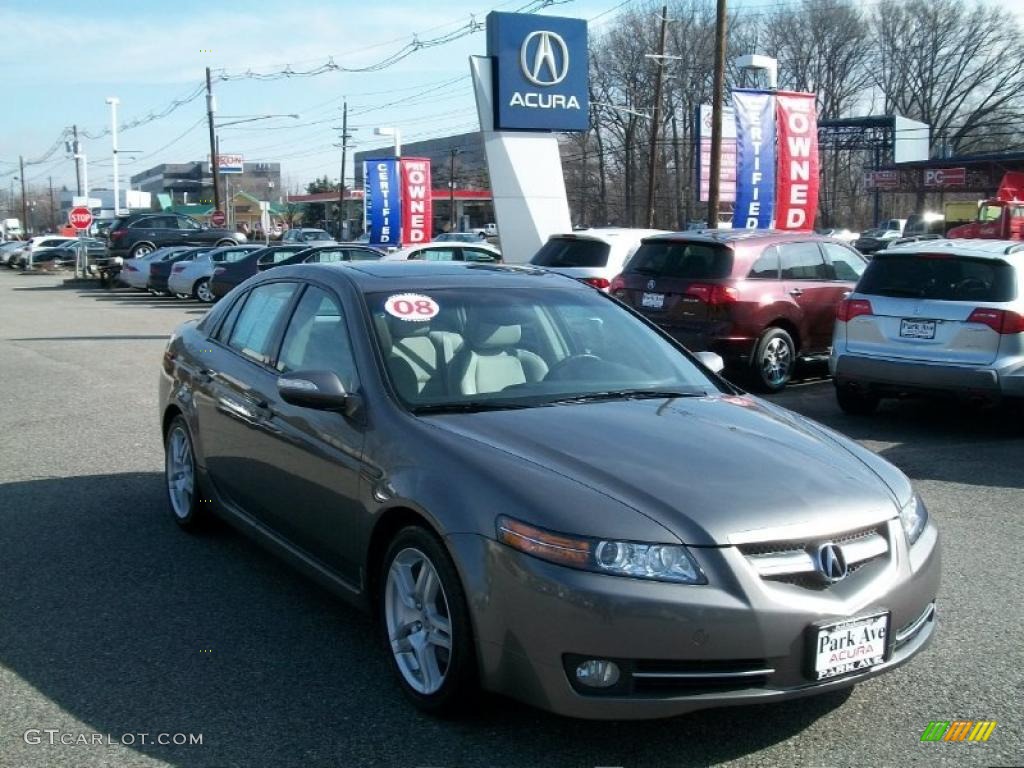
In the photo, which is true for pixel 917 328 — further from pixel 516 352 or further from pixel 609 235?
pixel 516 352

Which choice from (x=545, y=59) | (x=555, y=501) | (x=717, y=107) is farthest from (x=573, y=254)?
(x=555, y=501)

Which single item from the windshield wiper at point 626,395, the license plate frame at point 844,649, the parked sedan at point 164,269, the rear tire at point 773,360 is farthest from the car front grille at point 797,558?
the parked sedan at point 164,269

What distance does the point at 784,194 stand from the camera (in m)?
18.4

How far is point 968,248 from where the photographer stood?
376 inches

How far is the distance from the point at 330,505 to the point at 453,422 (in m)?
0.69

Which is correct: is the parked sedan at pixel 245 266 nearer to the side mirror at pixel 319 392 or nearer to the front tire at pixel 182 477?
the front tire at pixel 182 477

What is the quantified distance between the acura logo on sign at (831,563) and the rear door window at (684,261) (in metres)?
8.19

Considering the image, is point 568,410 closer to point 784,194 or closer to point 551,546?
point 551,546

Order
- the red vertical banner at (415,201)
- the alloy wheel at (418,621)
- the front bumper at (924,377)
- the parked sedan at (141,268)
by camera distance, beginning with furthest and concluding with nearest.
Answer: the parked sedan at (141,268)
the red vertical banner at (415,201)
the front bumper at (924,377)
the alloy wheel at (418,621)

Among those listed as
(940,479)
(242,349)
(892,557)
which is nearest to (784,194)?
(940,479)

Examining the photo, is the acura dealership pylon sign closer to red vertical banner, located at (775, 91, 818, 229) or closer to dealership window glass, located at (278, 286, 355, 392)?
red vertical banner, located at (775, 91, 818, 229)

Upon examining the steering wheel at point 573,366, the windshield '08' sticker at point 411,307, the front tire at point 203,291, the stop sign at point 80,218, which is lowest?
the front tire at point 203,291

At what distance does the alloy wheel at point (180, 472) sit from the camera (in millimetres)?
6223

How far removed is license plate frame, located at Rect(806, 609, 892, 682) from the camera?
339 centimetres
